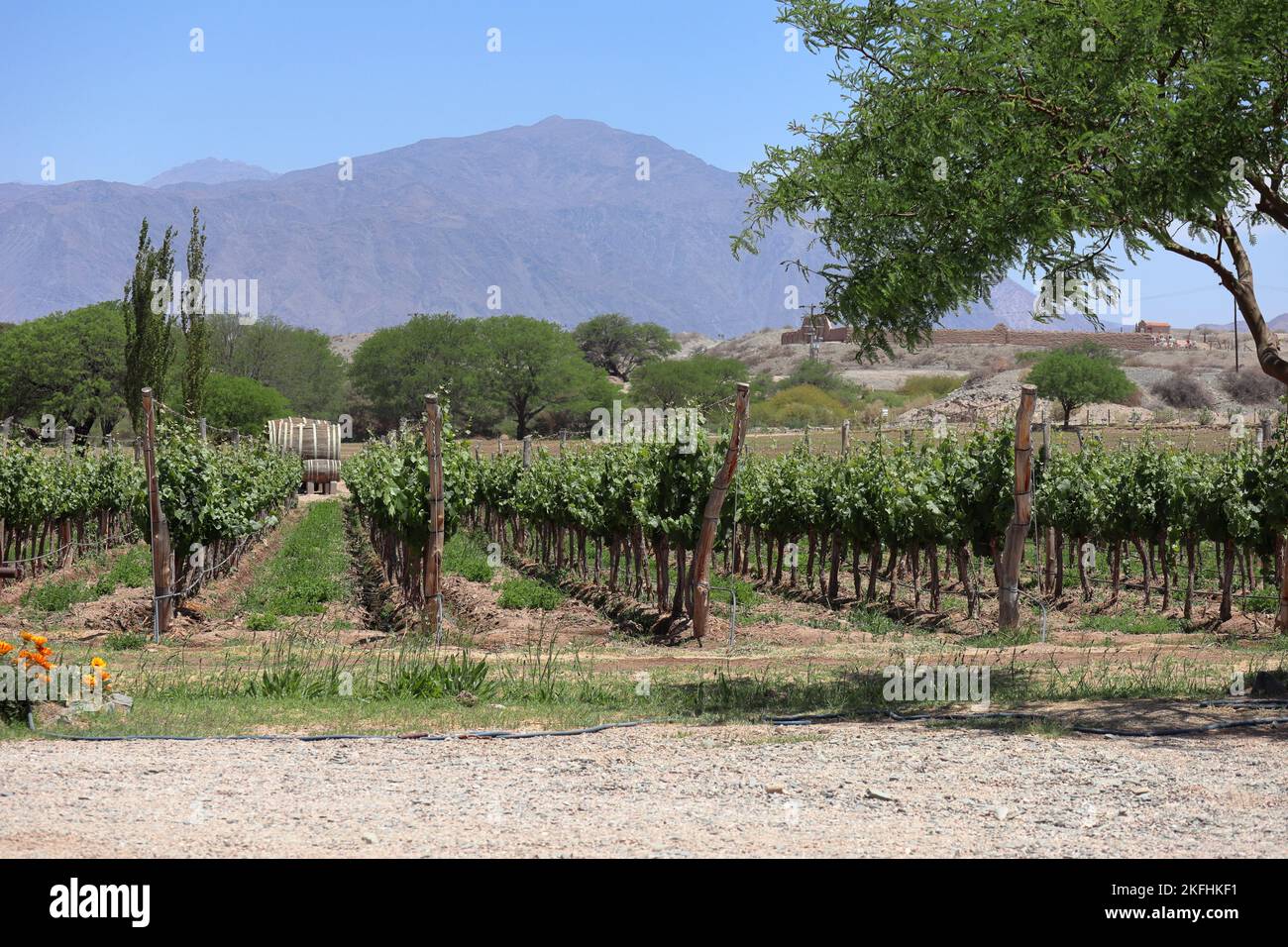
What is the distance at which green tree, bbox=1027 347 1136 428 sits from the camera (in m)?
71.1

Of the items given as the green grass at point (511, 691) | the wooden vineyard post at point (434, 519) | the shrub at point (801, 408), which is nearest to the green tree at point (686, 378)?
the shrub at point (801, 408)

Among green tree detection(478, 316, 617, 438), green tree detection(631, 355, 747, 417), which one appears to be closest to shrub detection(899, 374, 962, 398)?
green tree detection(631, 355, 747, 417)

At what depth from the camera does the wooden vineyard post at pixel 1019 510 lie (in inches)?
528

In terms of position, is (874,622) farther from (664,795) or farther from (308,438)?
(308,438)

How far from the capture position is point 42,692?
895 cm

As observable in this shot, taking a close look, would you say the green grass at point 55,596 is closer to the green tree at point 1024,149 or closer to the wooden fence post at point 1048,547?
the green tree at point 1024,149

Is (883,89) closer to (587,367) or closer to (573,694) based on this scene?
(573,694)

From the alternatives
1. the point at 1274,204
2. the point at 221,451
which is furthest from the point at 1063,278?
the point at 221,451

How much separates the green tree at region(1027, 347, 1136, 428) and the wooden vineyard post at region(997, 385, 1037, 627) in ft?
193

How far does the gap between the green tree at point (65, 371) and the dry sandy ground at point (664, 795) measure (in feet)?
222

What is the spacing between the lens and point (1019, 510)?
1358 cm

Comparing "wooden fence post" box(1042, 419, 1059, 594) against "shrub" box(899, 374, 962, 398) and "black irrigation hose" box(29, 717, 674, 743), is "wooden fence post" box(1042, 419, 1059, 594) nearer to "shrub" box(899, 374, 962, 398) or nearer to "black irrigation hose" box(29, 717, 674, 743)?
"black irrigation hose" box(29, 717, 674, 743)

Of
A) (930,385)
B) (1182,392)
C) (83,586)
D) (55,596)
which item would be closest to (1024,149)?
(55,596)

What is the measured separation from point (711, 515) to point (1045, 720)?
584 cm
